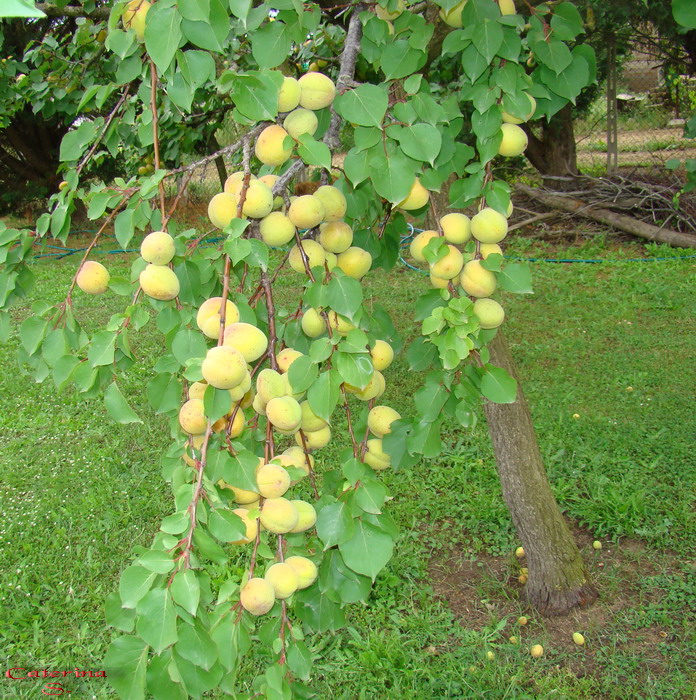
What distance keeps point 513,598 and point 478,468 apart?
82 cm

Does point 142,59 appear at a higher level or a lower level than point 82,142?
higher

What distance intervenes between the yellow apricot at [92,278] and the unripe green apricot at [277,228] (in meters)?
0.31

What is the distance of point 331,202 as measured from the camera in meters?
1.12

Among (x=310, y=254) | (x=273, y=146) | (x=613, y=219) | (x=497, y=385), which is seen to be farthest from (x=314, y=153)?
(x=613, y=219)

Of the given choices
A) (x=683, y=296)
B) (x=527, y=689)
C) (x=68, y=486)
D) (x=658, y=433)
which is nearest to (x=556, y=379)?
(x=658, y=433)

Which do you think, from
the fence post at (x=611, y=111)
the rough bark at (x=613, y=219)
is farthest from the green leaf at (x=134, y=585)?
the fence post at (x=611, y=111)

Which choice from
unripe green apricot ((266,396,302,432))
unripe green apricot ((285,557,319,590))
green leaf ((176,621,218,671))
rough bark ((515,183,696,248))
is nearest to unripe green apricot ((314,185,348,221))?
unripe green apricot ((266,396,302,432))

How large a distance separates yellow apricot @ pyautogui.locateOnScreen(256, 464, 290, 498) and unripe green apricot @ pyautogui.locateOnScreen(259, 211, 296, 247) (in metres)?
0.35

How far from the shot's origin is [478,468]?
124 inches

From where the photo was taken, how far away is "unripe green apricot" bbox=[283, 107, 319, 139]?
1021mm

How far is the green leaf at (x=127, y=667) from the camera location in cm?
83

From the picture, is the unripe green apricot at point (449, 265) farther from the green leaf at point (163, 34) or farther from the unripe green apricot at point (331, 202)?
the green leaf at point (163, 34)

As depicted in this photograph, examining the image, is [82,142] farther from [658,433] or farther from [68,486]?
[658,433]

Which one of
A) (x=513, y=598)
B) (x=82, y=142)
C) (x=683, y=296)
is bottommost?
(x=683, y=296)
